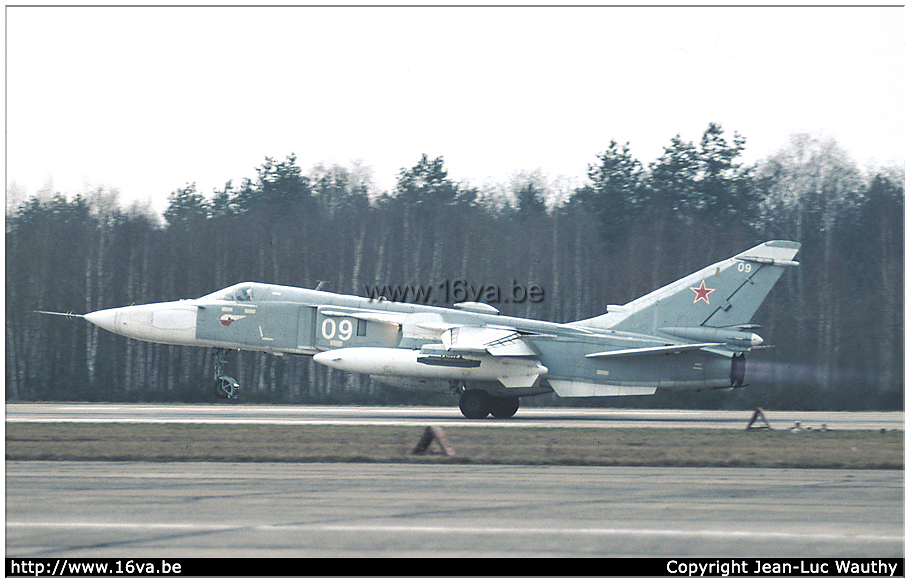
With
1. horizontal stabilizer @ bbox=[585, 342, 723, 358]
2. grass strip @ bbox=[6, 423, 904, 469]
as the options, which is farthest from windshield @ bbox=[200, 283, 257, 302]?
horizontal stabilizer @ bbox=[585, 342, 723, 358]

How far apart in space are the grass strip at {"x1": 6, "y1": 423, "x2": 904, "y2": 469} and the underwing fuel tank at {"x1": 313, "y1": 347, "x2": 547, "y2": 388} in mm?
3694

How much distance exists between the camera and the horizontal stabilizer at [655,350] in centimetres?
2256

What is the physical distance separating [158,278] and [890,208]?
96.7 feet

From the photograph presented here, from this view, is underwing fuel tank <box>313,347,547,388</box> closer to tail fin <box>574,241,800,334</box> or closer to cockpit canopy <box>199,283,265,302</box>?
cockpit canopy <box>199,283,265,302</box>

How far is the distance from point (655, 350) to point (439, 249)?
17901 mm

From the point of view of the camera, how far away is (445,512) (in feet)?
28.9

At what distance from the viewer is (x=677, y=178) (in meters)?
44.7

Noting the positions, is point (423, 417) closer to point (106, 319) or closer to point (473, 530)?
point (106, 319)

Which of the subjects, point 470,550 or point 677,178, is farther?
point 677,178

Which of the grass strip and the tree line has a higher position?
the tree line

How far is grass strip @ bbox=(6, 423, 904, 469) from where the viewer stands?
538 inches

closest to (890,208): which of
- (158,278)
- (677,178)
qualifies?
(677,178)

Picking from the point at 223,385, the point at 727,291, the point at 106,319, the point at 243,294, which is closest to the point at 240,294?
the point at 243,294

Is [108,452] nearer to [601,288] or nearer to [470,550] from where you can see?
[470,550]
